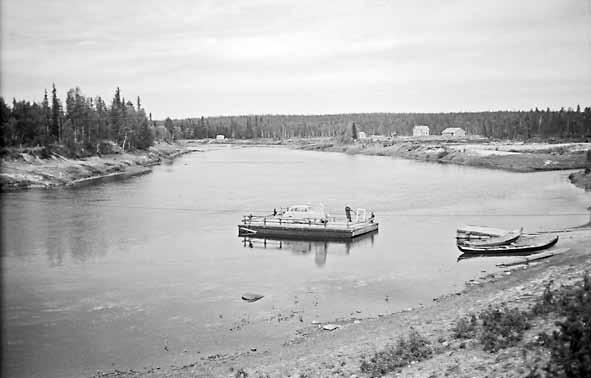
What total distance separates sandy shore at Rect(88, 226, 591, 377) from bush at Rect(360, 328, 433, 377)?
21 centimetres

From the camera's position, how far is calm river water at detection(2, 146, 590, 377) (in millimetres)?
18750

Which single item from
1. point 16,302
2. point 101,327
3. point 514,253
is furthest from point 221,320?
point 514,253

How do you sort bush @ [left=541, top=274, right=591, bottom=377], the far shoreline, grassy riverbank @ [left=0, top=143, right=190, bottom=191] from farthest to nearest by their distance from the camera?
the far shoreline, grassy riverbank @ [left=0, top=143, right=190, bottom=191], bush @ [left=541, top=274, right=591, bottom=377]

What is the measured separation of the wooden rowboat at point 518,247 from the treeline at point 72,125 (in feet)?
190

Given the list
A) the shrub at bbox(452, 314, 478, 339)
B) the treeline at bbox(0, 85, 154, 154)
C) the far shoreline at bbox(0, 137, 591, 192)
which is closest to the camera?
the shrub at bbox(452, 314, 478, 339)

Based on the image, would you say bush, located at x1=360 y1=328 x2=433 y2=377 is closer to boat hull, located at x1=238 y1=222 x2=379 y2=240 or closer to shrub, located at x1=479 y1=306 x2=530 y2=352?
shrub, located at x1=479 y1=306 x2=530 y2=352

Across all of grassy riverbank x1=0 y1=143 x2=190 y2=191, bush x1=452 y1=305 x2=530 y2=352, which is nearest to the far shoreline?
grassy riverbank x1=0 y1=143 x2=190 y2=191

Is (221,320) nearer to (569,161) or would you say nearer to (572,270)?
(572,270)

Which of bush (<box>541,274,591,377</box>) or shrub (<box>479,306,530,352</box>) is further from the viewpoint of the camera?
shrub (<box>479,306,530,352</box>)

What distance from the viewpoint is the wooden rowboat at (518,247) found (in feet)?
96.3

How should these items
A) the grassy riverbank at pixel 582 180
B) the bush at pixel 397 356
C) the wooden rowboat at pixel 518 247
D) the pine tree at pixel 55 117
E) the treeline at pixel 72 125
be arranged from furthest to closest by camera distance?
the pine tree at pixel 55 117
the treeline at pixel 72 125
the grassy riverbank at pixel 582 180
the wooden rowboat at pixel 518 247
the bush at pixel 397 356

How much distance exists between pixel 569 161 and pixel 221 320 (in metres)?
83.9

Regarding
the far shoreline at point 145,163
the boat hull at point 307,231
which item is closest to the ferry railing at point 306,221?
the boat hull at point 307,231

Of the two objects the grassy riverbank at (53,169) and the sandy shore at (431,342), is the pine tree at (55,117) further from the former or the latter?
the sandy shore at (431,342)
